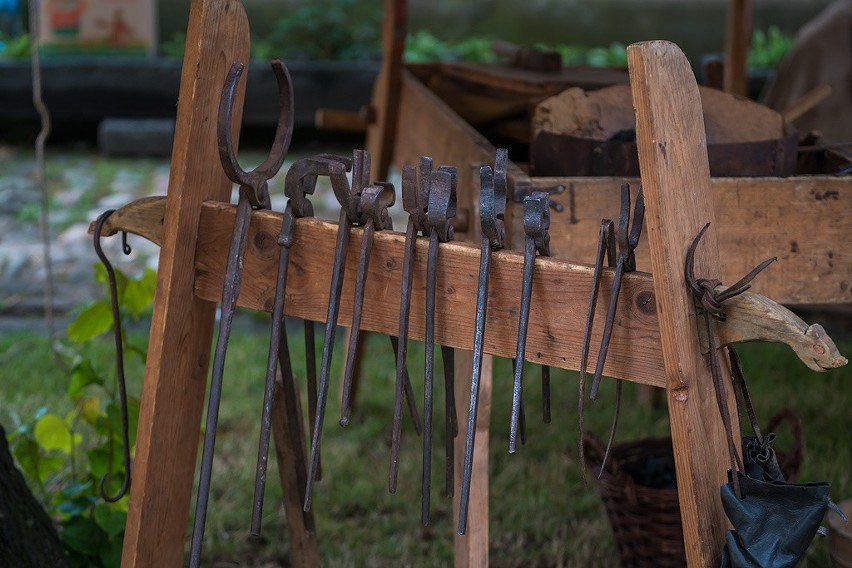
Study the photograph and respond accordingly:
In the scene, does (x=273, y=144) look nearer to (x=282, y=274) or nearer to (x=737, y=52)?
(x=282, y=274)

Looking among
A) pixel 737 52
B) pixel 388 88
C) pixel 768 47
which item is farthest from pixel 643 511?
pixel 768 47

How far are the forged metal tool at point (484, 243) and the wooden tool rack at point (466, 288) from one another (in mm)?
29

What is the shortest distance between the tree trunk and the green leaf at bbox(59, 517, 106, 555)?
63mm

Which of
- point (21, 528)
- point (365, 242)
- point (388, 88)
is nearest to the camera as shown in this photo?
point (365, 242)

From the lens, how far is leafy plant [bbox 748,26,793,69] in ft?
25.0

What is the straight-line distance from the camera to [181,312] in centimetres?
155

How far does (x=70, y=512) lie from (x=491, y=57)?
620 cm

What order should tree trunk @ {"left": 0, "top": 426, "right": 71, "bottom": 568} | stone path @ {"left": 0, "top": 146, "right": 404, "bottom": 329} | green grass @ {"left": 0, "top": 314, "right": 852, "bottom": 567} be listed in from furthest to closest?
1. stone path @ {"left": 0, "top": 146, "right": 404, "bottom": 329}
2. green grass @ {"left": 0, "top": 314, "right": 852, "bottom": 567}
3. tree trunk @ {"left": 0, "top": 426, "right": 71, "bottom": 568}

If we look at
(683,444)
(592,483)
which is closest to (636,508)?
(592,483)

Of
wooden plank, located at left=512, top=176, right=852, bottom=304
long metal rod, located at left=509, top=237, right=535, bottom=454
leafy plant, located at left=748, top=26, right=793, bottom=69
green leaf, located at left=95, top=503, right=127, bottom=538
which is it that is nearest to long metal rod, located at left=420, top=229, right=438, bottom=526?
long metal rod, located at left=509, top=237, right=535, bottom=454

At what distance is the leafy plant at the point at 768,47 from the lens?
25.0 ft

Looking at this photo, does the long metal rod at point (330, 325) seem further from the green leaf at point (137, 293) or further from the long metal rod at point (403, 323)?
the green leaf at point (137, 293)

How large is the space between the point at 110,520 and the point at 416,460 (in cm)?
110

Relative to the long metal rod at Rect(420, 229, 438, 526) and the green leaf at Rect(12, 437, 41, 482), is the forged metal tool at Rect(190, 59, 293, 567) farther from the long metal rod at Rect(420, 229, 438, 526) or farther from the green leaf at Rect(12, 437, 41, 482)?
the green leaf at Rect(12, 437, 41, 482)
